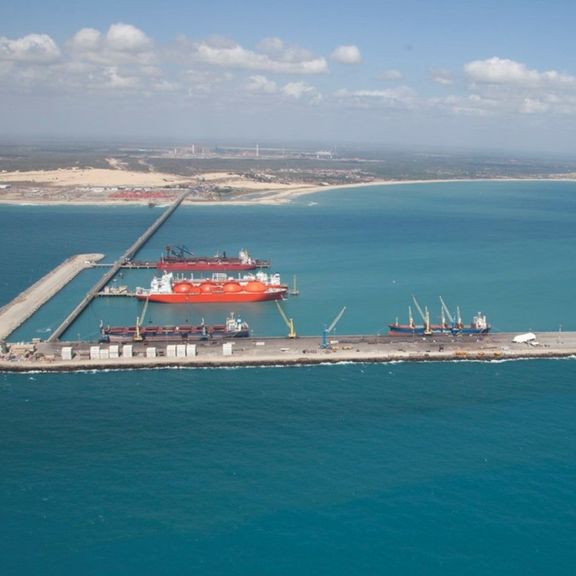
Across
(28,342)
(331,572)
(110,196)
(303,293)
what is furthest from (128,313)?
(110,196)

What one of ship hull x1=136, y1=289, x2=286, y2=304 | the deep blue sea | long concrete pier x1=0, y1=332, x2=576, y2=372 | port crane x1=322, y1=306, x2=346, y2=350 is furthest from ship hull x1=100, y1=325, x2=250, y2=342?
ship hull x1=136, y1=289, x2=286, y2=304

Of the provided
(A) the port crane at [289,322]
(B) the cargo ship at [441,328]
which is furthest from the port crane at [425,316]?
(A) the port crane at [289,322]

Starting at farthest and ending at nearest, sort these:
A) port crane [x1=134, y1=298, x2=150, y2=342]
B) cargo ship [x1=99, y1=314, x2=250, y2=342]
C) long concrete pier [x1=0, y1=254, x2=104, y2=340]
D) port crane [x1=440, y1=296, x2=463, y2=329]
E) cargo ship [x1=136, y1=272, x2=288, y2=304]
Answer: cargo ship [x1=136, y1=272, x2=288, y2=304] → long concrete pier [x1=0, y1=254, x2=104, y2=340] → port crane [x1=440, y1=296, x2=463, y2=329] → cargo ship [x1=99, y1=314, x2=250, y2=342] → port crane [x1=134, y1=298, x2=150, y2=342]

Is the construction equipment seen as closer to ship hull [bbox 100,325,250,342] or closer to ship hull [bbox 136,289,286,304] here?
ship hull [bbox 136,289,286,304]

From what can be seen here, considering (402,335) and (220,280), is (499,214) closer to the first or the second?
(220,280)

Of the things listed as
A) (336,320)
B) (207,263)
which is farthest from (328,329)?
(207,263)

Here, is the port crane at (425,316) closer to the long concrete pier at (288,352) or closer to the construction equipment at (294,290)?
the long concrete pier at (288,352)
